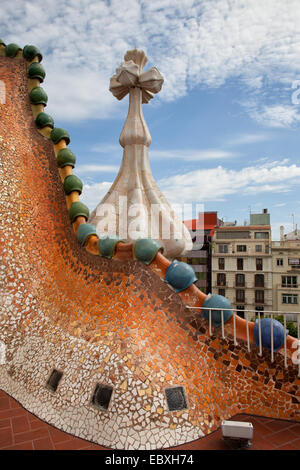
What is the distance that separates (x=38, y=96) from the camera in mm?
7938

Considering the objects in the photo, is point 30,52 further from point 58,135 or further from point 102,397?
point 102,397

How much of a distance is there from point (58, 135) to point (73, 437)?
5.69 m

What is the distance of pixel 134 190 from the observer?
31.4ft

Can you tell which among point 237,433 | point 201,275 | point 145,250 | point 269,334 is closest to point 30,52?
point 145,250

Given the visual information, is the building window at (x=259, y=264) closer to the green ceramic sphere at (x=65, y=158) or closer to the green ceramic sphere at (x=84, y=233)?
the green ceramic sphere at (x=65, y=158)

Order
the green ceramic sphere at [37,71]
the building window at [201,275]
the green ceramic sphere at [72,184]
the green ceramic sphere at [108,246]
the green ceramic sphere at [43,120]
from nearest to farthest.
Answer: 1. the green ceramic sphere at [108,246]
2. the green ceramic sphere at [72,184]
3. the green ceramic sphere at [43,120]
4. the green ceramic sphere at [37,71]
5. the building window at [201,275]

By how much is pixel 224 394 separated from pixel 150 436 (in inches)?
48.2

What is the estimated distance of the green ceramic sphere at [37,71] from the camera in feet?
26.8

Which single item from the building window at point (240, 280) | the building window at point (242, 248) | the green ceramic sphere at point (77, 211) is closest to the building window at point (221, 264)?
the building window at point (240, 280)

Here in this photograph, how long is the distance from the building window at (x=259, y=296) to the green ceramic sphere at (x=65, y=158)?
918 inches

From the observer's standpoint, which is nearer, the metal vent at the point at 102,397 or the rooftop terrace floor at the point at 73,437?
the rooftop terrace floor at the point at 73,437

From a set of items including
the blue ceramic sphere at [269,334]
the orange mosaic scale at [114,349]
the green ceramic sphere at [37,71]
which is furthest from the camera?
the green ceramic sphere at [37,71]

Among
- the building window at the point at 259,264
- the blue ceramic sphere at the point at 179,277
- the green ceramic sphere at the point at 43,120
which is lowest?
the blue ceramic sphere at the point at 179,277
